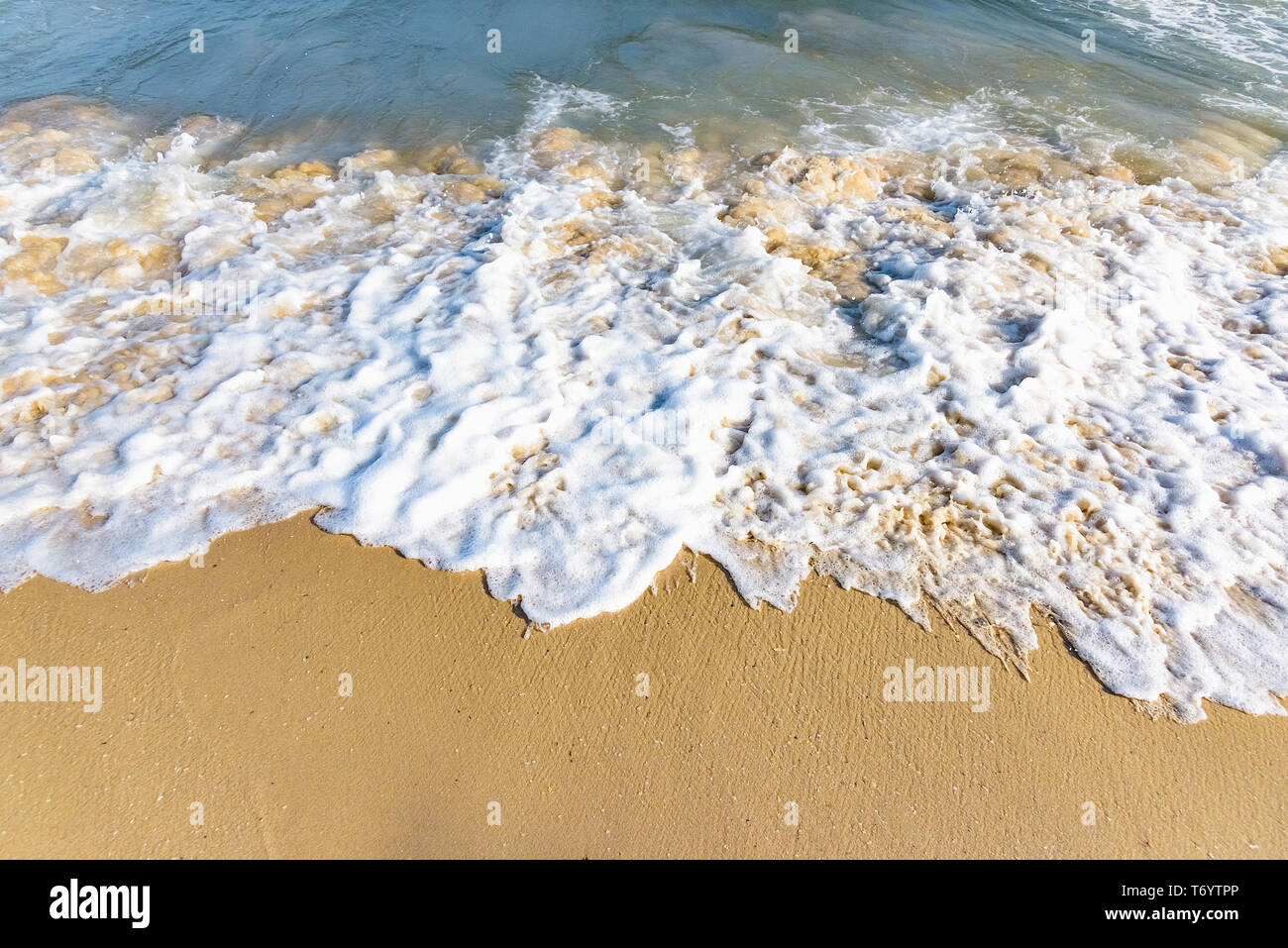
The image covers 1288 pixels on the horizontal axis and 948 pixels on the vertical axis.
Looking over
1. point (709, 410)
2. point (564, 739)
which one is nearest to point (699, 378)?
point (709, 410)

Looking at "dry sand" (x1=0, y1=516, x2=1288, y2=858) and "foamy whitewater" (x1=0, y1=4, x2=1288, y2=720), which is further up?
"foamy whitewater" (x1=0, y1=4, x2=1288, y2=720)

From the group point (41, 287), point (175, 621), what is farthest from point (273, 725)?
point (41, 287)

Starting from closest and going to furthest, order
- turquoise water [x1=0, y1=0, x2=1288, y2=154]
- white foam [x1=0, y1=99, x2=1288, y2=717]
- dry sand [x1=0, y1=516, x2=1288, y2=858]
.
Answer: dry sand [x1=0, y1=516, x2=1288, y2=858], white foam [x1=0, y1=99, x2=1288, y2=717], turquoise water [x1=0, y1=0, x2=1288, y2=154]

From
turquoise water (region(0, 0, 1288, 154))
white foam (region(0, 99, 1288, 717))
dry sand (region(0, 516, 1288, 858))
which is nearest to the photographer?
dry sand (region(0, 516, 1288, 858))

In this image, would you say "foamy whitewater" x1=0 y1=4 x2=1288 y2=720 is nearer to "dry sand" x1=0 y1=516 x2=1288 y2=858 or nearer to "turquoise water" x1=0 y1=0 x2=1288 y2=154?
"dry sand" x1=0 y1=516 x2=1288 y2=858

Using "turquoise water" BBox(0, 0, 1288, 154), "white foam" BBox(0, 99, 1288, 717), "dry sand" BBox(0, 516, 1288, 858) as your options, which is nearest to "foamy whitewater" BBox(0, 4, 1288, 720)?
"white foam" BBox(0, 99, 1288, 717)
